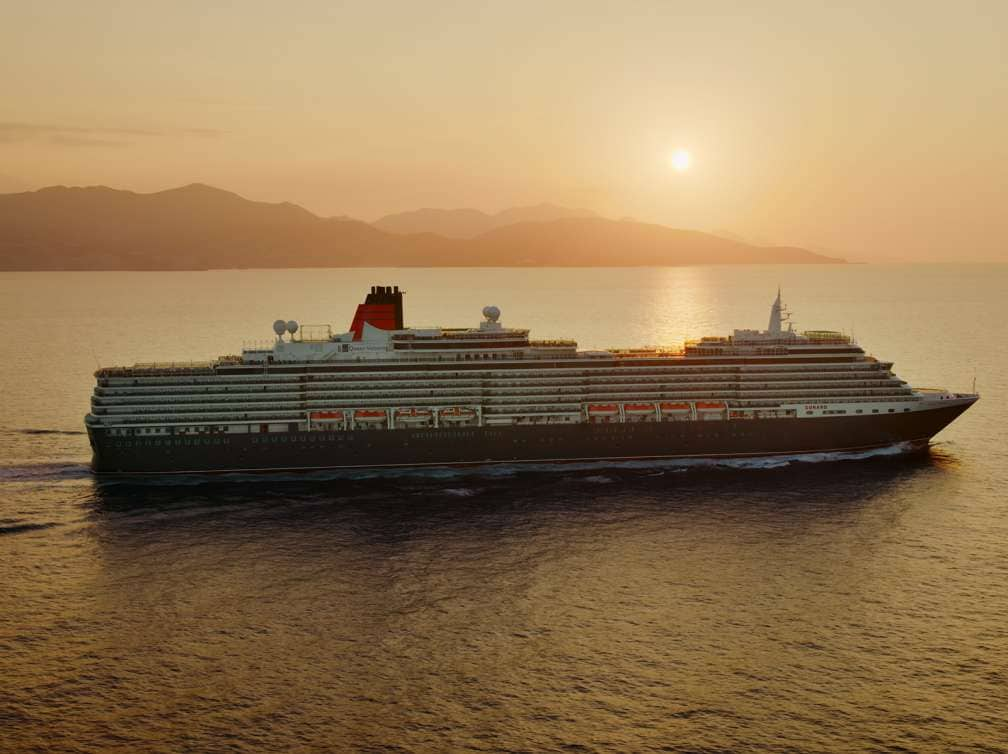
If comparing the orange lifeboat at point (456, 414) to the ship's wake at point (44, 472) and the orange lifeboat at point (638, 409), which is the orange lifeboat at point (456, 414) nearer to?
the orange lifeboat at point (638, 409)

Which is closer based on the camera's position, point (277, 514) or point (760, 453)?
point (277, 514)

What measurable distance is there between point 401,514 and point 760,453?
2947cm

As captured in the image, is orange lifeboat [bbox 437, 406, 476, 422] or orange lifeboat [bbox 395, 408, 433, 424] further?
orange lifeboat [bbox 437, 406, 476, 422]

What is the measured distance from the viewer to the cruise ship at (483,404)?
2438 inches

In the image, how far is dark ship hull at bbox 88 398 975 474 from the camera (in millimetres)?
61531

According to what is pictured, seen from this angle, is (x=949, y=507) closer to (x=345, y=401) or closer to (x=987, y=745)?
(x=987, y=745)

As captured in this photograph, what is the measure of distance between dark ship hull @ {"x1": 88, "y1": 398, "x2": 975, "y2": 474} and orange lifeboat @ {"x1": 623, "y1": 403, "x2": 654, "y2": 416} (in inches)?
44.5

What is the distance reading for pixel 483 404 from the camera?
212 ft

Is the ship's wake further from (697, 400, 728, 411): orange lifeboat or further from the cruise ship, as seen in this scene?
(697, 400, 728, 411): orange lifeboat

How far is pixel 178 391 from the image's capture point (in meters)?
62.3

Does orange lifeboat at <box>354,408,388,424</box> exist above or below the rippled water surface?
above

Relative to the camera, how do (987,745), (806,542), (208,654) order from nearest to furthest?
(987,745) → (208,654) → (806,542)

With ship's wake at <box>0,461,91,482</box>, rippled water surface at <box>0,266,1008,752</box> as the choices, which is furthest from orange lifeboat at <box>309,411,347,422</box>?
ship's wake at <box>0,461,91,482</box>

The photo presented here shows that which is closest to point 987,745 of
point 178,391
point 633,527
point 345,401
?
point 633,527
